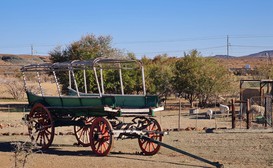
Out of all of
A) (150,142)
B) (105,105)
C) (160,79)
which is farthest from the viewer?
(160,79)

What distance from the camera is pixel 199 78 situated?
148ft

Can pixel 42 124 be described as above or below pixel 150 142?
above

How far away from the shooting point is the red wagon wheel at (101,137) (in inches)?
669

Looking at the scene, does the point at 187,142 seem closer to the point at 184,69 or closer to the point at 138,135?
the point at 138,135

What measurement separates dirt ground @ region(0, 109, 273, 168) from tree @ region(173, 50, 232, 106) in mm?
19685

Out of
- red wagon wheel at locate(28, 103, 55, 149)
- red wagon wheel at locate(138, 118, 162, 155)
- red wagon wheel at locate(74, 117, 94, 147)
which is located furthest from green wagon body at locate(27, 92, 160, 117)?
red wagon wheel at locate(74, 117, 94, 147)

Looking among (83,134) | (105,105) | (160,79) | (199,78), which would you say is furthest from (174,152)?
(160,79)

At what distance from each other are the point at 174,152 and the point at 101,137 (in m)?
2.64

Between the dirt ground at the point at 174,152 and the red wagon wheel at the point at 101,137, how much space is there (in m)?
0.26

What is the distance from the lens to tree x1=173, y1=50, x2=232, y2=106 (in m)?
44.9

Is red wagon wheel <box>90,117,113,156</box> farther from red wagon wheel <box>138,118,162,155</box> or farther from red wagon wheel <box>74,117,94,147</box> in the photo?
red wagon wheel <box>74,117,94,147</box>

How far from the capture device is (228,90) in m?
46.2

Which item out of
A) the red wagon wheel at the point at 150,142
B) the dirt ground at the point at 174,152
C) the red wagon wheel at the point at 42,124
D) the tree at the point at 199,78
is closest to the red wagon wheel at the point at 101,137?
the dirt ground at the point at 174,152

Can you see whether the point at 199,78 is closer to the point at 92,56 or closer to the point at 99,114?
the point at 92,56
